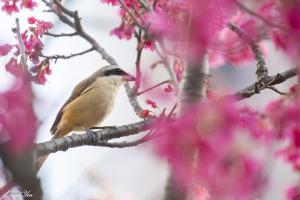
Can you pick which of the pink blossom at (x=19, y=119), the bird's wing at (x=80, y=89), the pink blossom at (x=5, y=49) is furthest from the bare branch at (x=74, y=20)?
the pink blossom at (x=19, y=119)

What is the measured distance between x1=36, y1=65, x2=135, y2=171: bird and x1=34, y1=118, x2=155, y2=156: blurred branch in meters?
1.02

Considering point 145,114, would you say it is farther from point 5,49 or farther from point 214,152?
point 214,152

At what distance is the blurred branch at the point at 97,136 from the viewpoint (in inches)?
106

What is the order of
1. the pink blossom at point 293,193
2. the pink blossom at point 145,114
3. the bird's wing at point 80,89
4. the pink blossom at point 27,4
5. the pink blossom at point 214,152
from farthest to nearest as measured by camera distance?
the bird's wing at point 80,89 → the pink blossom at point 27,4 → the pink blossom at point 145,114 → the pink blossom at point 293,193 → the pink blossom at point 214,152

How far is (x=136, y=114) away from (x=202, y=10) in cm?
214

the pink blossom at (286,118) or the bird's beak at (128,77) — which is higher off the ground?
the bird's beak at (128,77)

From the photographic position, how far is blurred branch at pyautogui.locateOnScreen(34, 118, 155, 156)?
268cm

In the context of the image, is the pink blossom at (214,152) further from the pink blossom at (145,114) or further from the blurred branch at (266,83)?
the pink blossom at (145,114)

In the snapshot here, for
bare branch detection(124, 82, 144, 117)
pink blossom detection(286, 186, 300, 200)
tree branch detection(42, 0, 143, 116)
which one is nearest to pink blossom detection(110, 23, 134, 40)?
tree branch detection(42, 0, 143, 116)

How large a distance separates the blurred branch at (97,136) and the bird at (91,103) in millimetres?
1017

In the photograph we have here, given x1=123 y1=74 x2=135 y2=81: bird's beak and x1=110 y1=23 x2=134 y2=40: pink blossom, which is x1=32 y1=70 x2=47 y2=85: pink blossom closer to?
x1=110 y1=23 x2=134 y2=40: pink blossom

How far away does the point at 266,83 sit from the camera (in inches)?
109

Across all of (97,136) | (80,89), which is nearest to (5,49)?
(97,136)

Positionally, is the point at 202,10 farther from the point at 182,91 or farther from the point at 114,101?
the point at 114,101
